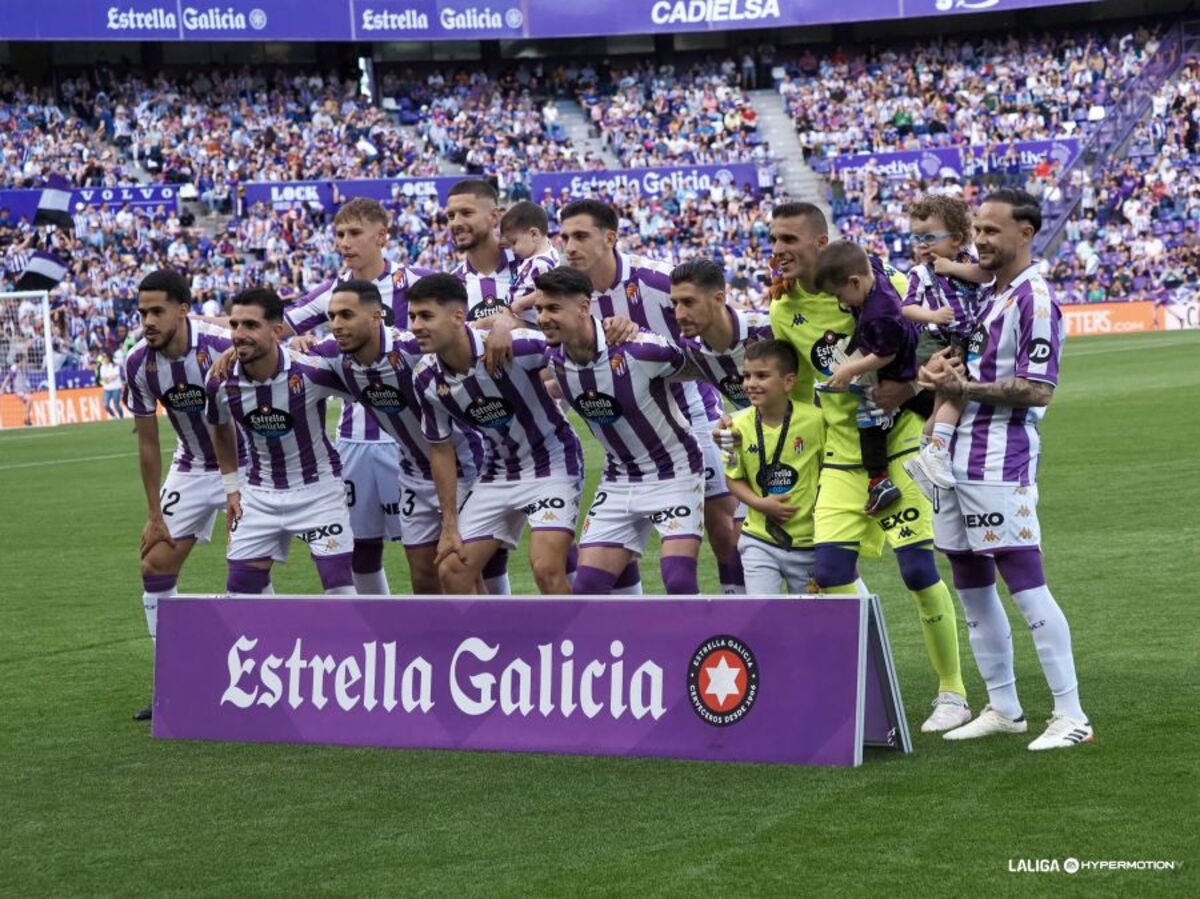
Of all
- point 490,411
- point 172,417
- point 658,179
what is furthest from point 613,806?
point 658,179

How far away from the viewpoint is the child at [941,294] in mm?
6793

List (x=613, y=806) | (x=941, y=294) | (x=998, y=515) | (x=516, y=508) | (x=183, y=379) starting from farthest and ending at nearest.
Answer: (x=183, y=379), (x=516, y=508), (x=941, y=294), (x=998, y=515), (x=613, y=806)

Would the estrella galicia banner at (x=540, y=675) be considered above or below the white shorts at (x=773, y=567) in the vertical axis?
below

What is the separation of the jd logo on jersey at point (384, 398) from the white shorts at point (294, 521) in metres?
0.48

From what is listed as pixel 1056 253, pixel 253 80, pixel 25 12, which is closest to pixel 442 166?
pixel 253 80

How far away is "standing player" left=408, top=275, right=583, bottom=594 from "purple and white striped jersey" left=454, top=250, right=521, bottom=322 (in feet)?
3.63

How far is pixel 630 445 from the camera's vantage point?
27.4ft

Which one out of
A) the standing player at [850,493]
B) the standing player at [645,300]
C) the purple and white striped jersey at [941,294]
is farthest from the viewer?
the standing player at [645,300]

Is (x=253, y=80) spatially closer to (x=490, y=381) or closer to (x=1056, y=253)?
(x=1056, y=253)

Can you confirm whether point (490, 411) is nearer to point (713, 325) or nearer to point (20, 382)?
point (713, 325)

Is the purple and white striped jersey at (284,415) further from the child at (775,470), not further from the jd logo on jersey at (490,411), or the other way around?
the child at (775,470)

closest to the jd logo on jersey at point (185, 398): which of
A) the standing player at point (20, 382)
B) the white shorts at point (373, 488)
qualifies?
the white shorts at point (373, 488)

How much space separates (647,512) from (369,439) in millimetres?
2208

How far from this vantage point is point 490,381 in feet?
27.5
